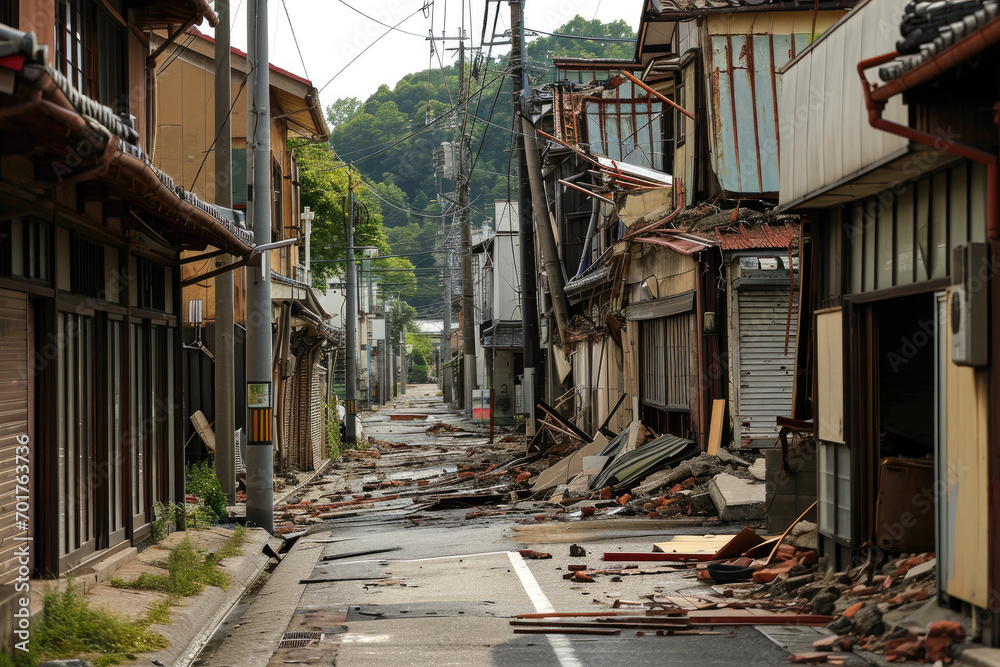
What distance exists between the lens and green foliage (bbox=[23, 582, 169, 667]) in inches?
285

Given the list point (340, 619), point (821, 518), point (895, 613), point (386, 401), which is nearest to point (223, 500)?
point (340, 619)

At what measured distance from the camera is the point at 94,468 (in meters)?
10.5

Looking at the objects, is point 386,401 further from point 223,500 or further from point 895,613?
A: point 895,613

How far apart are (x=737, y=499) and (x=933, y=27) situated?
875 cm

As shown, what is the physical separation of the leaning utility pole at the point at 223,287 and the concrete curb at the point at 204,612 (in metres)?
2.95

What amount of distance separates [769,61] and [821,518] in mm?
10038

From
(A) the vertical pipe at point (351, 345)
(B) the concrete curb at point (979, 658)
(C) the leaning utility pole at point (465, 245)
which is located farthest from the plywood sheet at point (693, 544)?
(A) the vertical pipe at point (351, 345)

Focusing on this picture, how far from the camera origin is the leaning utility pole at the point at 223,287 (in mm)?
15258

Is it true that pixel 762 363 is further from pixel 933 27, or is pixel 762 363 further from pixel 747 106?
pixel 933 27

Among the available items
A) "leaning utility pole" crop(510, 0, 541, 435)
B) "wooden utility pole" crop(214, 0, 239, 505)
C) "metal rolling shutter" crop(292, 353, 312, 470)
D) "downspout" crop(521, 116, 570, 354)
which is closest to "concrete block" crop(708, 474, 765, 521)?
"wooden utility pole" crop(214, 0, 239, 505)

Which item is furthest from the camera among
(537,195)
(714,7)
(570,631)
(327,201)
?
(327,201)

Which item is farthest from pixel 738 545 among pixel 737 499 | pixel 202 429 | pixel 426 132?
pixel 426 132

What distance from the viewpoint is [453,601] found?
9.57m

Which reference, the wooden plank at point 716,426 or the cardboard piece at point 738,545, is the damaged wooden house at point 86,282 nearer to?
the cardboard piece at point 738,545
